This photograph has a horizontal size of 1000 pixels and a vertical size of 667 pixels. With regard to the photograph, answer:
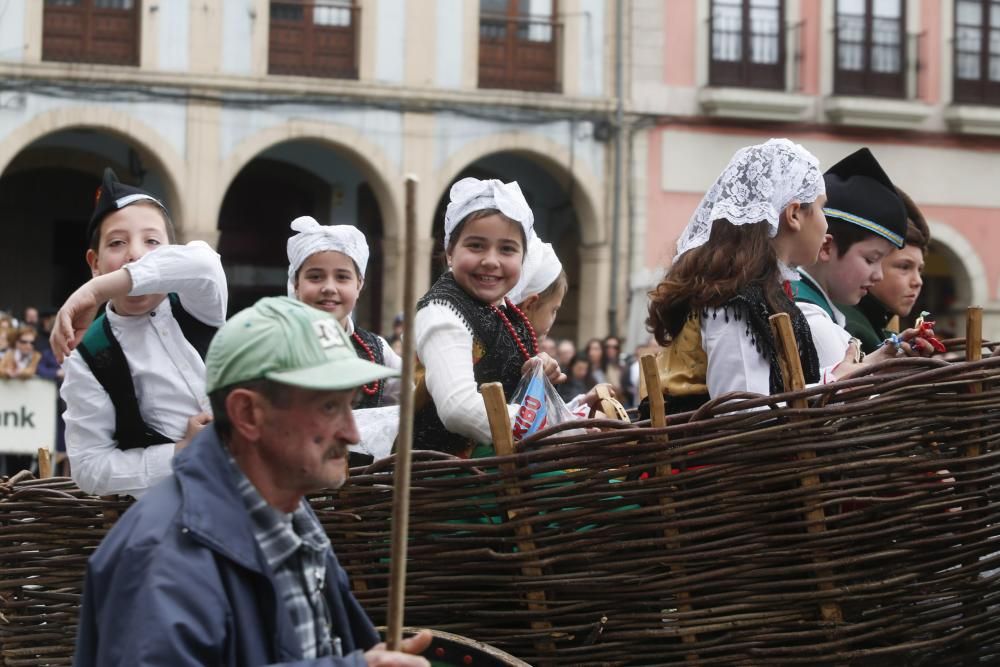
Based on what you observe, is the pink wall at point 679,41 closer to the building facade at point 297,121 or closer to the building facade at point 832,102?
the building facade at point 832,102

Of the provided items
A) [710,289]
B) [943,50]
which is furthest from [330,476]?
[943,50]

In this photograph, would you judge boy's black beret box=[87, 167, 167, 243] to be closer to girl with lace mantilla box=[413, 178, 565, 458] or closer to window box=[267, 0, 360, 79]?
girl with lace mantilla box=[413, 178, 565, 458]

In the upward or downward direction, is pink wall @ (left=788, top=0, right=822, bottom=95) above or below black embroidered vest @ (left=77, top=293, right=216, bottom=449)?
above

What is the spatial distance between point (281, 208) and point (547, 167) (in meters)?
3.47

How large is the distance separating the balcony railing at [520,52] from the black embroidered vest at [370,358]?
13.9m

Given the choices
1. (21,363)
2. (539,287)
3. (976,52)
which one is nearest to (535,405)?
(539,287)

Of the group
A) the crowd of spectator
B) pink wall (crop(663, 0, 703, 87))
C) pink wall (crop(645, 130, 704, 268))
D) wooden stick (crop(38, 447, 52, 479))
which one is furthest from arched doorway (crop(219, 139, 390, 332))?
wooden stick (crop(38, 447, 52, 479))

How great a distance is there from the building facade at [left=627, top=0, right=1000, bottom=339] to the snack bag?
1449 cm

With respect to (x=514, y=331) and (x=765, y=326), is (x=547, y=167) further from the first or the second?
(x=765, y=326)

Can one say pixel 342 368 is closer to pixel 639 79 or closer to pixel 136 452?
pixel 136 452

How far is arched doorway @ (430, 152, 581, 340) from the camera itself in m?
19.6

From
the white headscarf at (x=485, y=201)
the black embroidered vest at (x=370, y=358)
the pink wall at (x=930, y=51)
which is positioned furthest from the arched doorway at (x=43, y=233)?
the white headscarf at (x=485, y=201)

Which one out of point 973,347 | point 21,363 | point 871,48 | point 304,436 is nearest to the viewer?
point 304,436

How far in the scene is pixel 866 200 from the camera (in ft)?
13.1
